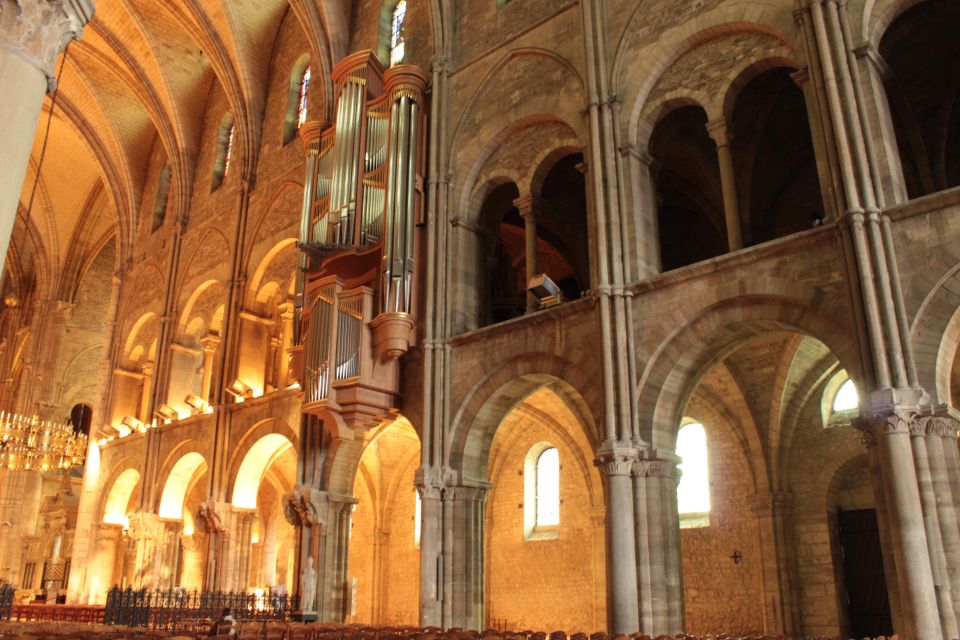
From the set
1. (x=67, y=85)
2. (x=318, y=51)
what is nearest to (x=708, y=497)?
(x=318, y=51)

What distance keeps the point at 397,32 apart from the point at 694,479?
13.2 m

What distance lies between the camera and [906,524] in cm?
905

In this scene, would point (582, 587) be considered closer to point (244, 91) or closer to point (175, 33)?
point (244, 91)

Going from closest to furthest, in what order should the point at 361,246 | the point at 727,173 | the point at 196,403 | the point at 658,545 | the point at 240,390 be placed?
the point at 658,545, the point at 727,173, the point at 361,246, the point at 240,390, the point at 196,403

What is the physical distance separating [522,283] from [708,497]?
293 inches

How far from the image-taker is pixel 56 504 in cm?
3155

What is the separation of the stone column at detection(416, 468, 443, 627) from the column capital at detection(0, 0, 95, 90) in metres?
9.49

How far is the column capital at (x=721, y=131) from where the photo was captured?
1281cm

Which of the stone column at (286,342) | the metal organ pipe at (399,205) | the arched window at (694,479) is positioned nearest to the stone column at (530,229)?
the metal organ pipe at (399,205)

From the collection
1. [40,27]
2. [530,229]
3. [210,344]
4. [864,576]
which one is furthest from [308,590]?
→ [40,27]

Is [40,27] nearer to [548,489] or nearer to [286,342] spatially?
[286,342]

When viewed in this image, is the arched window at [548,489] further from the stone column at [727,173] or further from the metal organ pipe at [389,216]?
the stone column at [727,173]

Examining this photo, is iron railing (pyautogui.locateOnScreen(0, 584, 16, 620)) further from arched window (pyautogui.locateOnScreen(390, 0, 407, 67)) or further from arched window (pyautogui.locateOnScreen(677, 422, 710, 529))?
arched window (pyautogui.locateOnScreen(390, 0, 407, 67))

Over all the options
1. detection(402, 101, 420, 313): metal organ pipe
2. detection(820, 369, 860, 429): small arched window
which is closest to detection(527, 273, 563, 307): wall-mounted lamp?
detection(402, 101, 420, 313): metal organ pipe
